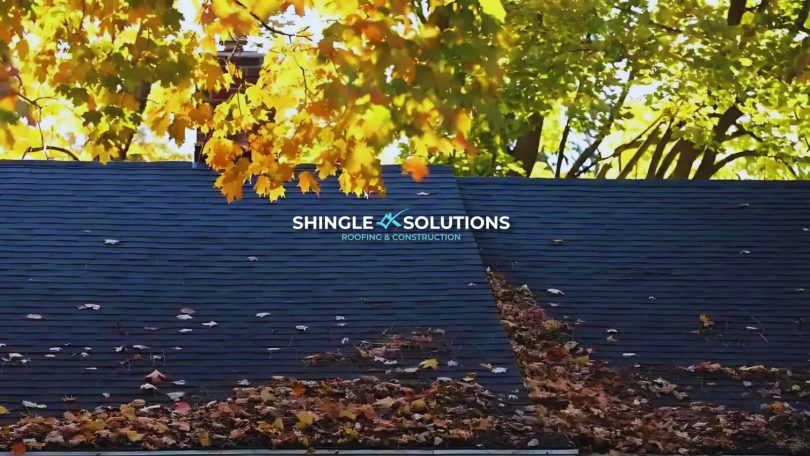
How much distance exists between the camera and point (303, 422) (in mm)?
7785

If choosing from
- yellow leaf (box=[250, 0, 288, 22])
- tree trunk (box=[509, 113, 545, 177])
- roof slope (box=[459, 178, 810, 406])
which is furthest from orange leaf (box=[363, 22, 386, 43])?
tree trunk (box=[509, 113, 545, 177])

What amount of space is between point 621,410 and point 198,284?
465 centimetres

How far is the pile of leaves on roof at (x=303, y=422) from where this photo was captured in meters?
7.45

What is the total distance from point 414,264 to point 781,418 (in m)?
4.06

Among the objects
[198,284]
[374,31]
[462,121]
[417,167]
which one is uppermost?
[374,31]

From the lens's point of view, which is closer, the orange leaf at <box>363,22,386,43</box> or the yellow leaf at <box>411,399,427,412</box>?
the orange leaf at <box>363,22,386,43</box>

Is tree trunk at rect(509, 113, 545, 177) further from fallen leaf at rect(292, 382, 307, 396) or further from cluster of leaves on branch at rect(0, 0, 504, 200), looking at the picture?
cluster of leaves on branch at rect(0, 0, 504, 200)

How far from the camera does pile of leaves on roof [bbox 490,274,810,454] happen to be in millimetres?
7816

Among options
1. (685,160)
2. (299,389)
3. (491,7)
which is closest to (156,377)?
(299,389)

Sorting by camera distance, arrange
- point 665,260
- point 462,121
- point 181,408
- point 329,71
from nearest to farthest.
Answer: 1. point 462,121
2. point 329,71
3. point 181,408
4. point 665,260

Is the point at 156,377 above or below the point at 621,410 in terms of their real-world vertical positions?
above

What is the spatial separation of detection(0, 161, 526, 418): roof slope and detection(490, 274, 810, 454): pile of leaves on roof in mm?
533

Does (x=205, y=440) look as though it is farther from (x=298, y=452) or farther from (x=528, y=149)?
(x=528, y=149)

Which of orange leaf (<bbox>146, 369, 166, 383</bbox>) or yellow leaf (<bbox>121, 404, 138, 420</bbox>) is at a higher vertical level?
orange leaf (<bbox>146, 369, 166, 383</bbox>)
